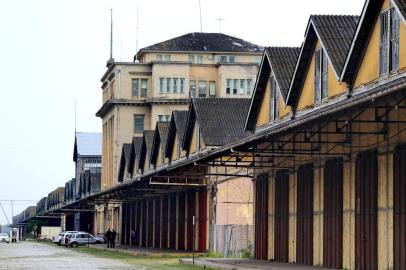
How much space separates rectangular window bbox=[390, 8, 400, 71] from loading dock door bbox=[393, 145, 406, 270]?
244 centimetres

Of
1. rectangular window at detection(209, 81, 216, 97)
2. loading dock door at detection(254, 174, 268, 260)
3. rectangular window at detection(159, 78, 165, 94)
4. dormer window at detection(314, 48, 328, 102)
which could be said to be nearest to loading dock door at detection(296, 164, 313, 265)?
dormer window at detection(314, 48, 328, 102)

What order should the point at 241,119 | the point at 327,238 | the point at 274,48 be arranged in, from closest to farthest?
the point at 327,238 → the point at 274,48 → the point at 241,119

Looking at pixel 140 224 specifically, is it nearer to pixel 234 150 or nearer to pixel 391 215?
pixel 234 150

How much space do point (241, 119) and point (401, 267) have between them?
40.0 meters

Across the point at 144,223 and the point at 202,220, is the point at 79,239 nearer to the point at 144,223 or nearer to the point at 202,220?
the point at 144,223

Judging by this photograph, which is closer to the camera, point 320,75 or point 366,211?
point 366,211

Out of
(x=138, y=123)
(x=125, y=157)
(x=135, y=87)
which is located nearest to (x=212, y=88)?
(x=135, y=87)

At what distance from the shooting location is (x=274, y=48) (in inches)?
1993

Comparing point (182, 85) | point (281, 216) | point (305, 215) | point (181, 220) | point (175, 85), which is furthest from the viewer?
point (175, 85)

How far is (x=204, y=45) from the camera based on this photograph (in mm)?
134500

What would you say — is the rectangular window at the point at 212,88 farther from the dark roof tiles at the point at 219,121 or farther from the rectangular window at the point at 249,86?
the dark roof tiles at the point at 219,121

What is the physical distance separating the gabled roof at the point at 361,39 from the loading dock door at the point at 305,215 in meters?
7.01

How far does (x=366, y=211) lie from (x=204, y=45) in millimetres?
97394

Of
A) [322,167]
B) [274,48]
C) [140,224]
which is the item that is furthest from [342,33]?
[140,224]
